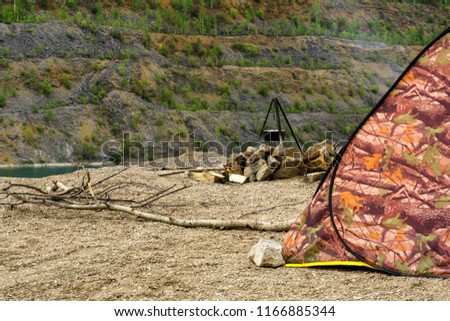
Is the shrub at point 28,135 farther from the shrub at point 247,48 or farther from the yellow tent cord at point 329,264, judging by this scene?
the yellow tent cord at point 329,264

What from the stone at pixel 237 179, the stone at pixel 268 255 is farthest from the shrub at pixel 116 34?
the stone at pixel 268 255

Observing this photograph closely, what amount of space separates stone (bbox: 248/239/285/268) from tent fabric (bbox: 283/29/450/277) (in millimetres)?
54

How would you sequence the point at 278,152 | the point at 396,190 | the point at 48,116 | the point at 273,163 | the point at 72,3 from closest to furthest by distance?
1. the point at 396,190
2. the point at 273,163
3. the point at 278,152
4. the point at 48,116
5. the point at 72,3

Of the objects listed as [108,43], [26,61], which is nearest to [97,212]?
[26,61]

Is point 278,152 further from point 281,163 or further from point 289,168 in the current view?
point 289,168

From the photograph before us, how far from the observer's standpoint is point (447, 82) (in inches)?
155

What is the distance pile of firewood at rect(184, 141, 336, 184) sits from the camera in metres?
8.76

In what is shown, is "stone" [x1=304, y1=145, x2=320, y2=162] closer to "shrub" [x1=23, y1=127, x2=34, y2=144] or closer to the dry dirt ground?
the dry dirt ground

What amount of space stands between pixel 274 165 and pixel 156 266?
500 centimetres

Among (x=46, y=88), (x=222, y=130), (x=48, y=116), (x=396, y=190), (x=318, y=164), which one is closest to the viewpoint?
(x=396, y=190)

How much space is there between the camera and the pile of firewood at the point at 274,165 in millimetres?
8758

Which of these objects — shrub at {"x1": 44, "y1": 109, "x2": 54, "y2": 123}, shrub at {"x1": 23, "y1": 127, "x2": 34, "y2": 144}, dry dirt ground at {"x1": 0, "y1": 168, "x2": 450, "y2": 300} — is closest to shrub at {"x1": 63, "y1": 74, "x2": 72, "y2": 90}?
shrub at {"x1": 44, "y1": 109, "x2": 54, "y2": 123}

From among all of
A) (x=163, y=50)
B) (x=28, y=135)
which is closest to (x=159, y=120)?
(x=28, y=135)

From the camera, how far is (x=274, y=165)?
29.5 ft
